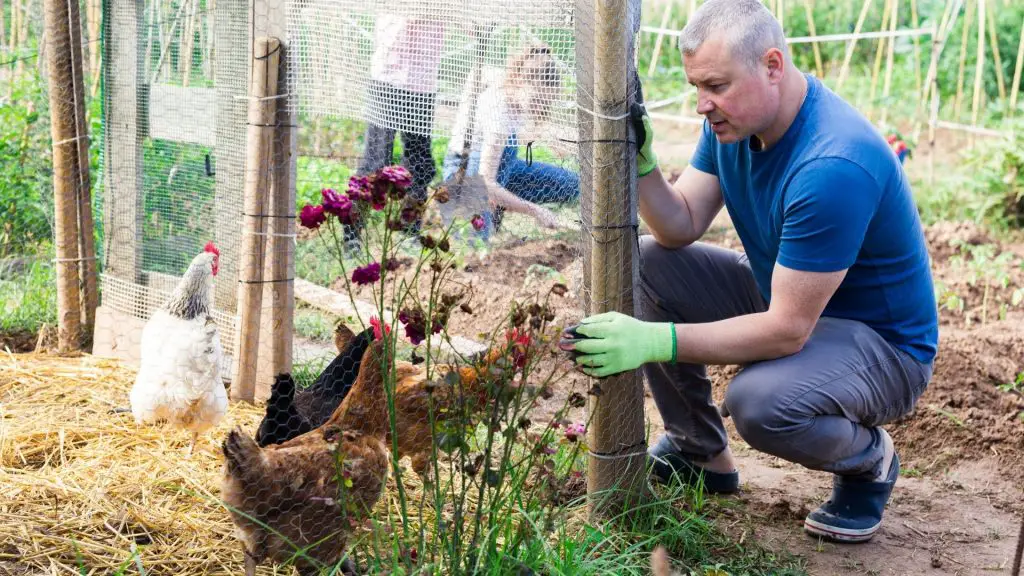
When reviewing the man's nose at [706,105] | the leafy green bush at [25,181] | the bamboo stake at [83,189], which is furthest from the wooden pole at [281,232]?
the leafy green bush at [25,181]

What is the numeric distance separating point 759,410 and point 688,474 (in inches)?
24.8

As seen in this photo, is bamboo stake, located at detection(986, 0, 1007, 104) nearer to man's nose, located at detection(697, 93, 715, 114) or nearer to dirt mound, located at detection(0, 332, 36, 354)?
man's nose, located at detection(697, 93, 715, 114)

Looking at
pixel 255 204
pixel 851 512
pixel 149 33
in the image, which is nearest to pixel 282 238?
pixel 255 204

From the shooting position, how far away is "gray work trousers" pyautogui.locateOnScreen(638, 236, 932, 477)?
2867mm

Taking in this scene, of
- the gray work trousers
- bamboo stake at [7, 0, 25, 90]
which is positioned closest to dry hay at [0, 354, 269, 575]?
the gray work trousers

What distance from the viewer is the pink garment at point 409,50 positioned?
10.5ft

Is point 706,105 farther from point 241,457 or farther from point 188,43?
point 188,43

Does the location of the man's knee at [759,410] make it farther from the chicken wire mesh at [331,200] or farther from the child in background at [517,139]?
the child in background at [517,139]

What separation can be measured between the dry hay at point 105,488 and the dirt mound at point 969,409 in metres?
1.77

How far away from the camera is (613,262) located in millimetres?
2768

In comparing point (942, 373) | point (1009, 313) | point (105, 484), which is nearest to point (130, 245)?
point (105, 484)

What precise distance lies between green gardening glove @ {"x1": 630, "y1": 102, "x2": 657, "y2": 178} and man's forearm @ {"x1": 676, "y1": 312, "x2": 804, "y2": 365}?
1.90 feet

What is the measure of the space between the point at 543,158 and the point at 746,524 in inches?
55.4

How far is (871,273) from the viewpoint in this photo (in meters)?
2.97
